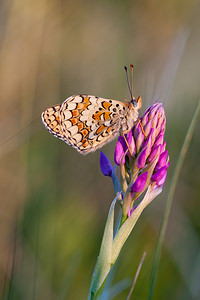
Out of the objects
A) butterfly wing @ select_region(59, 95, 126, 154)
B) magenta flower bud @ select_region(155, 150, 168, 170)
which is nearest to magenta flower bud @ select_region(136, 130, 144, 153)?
magenta flower bud @ select_region(155, 150, 168, 170)

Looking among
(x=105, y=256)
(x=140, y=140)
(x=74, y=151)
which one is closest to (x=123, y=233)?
(x=105, y=256)

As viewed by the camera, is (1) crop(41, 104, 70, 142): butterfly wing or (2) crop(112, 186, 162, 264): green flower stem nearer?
(2) crop(112, 186, 162, 264): green flower stem

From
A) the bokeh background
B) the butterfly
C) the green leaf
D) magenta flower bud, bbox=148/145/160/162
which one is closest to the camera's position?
the green leaf

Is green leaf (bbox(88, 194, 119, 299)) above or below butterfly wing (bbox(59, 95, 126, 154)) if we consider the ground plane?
below

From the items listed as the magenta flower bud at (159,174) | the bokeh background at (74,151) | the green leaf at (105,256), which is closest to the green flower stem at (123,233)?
the green leaf at (105,256)
